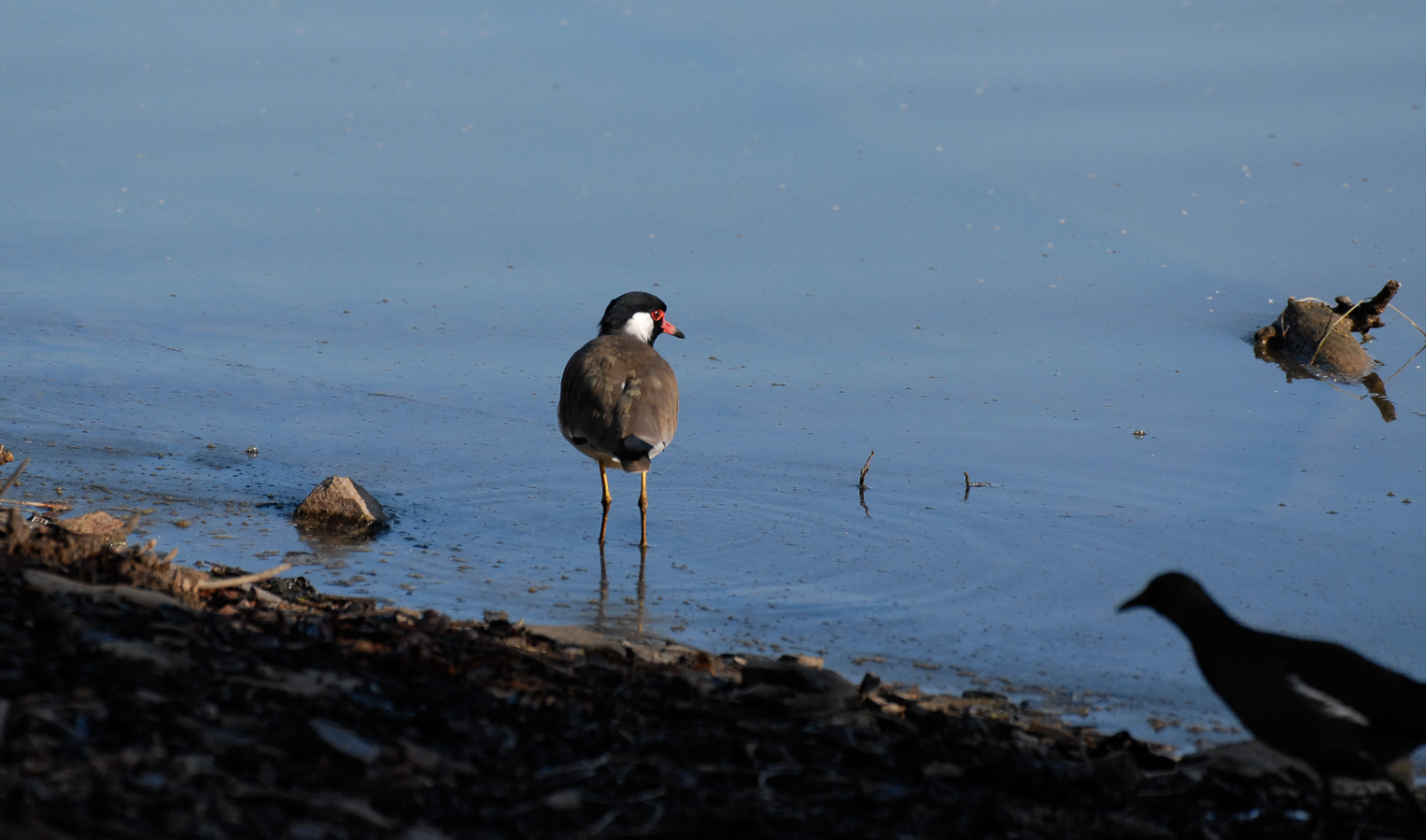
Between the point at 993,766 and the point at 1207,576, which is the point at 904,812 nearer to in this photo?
the point at 993,766

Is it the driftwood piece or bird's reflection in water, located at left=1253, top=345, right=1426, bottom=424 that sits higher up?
the driftwood piece

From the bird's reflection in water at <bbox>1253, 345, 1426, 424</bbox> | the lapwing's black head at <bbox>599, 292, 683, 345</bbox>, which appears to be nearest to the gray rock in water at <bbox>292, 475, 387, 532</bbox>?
the lapwing's black head at <bbox>599, 292, 683, 345</bbox>

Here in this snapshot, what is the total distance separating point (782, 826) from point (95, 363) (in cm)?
759

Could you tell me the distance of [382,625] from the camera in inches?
208

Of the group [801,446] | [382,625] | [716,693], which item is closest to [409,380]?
[801,446]

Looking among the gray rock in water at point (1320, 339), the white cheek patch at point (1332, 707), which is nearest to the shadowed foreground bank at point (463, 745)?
the white cheek patch at point (1332, 707)

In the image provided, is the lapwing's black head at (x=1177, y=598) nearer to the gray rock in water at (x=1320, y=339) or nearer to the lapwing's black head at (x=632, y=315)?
the lapwing's black head at (x=632, y=315)

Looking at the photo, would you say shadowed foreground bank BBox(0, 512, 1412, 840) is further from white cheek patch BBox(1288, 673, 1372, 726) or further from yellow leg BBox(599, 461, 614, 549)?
yellow leg BBox(599, 461, 614, 549)

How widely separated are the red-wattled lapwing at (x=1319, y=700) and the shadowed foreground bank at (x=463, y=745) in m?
0.20

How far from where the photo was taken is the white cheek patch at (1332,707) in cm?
447

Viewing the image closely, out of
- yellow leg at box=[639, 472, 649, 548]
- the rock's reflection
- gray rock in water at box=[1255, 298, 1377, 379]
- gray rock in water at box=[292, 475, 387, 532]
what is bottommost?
gray rock in water at box=[292, 475, 387, 532]

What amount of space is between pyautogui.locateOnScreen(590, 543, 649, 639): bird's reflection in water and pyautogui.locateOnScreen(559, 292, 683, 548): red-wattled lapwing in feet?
2.04

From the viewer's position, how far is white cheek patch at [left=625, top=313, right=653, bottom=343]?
9647 mm

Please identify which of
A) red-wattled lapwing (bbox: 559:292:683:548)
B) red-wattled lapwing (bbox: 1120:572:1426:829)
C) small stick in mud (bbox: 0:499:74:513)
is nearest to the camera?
red-wattled lapwing (bbox: 1120:572:1426:829)
